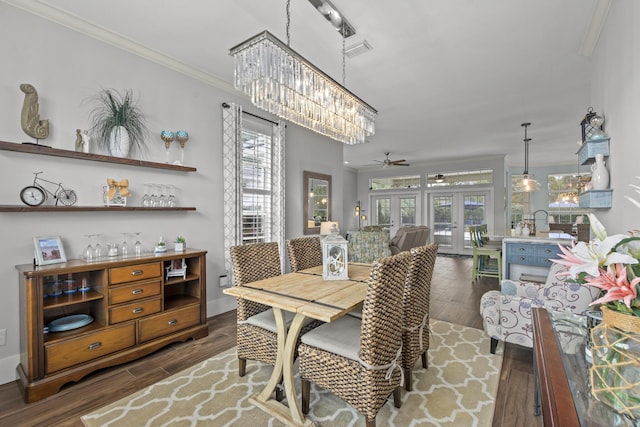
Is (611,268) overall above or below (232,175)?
below

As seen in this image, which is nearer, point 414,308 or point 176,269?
point 414,308

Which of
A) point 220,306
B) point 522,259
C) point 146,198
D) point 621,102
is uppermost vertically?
point 621,102

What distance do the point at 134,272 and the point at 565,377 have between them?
9.43 feet

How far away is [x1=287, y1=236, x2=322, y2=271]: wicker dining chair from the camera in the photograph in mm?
2809

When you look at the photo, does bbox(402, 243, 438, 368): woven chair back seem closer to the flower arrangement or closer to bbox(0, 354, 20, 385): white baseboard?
the flower arrangement

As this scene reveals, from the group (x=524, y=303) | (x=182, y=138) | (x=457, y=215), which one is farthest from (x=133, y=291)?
(x=457, y=215)

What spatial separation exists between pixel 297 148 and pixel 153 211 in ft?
8.09

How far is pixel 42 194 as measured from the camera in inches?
89.7

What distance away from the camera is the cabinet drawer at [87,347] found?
206 cm

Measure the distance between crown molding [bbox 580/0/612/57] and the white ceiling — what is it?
1cm

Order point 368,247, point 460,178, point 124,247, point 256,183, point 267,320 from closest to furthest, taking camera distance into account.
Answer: point 267,320 < point 124,247 < point 256,183 < point 368,247 < point 460,178

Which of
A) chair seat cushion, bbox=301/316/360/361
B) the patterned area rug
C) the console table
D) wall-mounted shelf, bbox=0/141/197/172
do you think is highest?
wall-mounted shelf, bbox=0/141/197/172

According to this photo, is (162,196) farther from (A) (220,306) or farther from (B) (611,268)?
(B) (611,268)

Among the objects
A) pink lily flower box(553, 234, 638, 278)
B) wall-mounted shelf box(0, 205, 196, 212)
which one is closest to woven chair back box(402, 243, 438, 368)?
pink lily flower box(553, 234, 638, 278)
